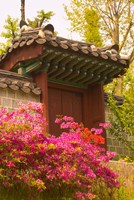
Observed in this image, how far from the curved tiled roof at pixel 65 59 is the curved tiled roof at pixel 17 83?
337 millimetres

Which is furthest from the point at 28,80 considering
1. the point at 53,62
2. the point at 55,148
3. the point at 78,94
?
the point at 55,148

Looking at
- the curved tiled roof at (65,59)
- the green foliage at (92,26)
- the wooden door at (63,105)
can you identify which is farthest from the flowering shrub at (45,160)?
the green foliage at (92,26)

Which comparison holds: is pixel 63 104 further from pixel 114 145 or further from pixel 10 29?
pixel 10 29

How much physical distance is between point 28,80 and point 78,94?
5.09ft

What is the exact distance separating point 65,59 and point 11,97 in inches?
61.4

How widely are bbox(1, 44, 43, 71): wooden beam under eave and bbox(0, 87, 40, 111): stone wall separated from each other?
2.83 ft

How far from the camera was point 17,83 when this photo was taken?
426 inches

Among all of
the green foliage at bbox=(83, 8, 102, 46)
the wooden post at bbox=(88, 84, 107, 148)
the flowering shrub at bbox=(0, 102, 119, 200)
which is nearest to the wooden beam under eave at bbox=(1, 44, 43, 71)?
the wooden post at bbox=(88, 84, 107, 148)

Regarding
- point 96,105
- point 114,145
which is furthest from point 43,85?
point 114,145

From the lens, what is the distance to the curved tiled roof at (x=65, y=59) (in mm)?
10805

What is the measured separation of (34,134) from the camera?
267 inches

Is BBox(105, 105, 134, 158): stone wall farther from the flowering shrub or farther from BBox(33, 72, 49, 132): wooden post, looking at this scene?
the flowering shrub

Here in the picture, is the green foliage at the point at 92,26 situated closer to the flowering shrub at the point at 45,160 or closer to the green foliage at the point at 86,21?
the green foliage at the point at 86,21

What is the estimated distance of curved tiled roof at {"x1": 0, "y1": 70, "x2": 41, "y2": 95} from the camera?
10.7m
